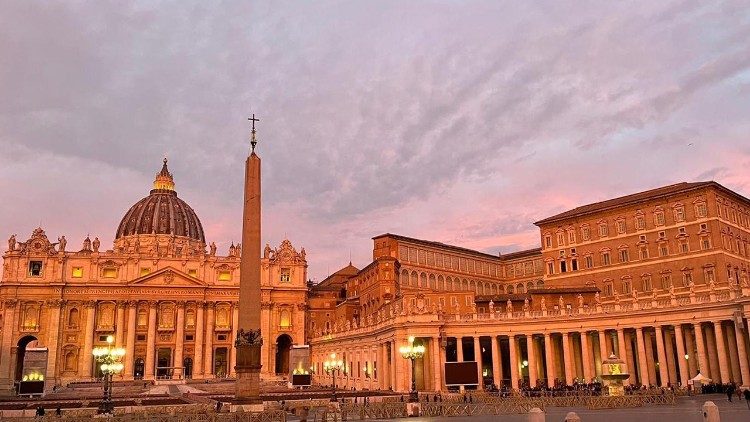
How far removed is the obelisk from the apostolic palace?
27171 millimetres

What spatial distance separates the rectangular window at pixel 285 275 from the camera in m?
104

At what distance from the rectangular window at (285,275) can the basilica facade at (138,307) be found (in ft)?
0.55

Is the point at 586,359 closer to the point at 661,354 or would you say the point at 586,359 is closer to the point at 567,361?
the point at 567,361

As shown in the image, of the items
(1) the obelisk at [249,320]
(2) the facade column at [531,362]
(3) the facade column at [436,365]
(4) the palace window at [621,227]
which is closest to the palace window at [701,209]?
(4) the palace window at [621,227]

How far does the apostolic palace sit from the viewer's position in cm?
5244

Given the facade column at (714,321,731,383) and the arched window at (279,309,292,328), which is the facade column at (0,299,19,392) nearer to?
the arched window at (279,309,292,328)

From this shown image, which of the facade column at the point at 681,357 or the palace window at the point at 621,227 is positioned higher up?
the palace window at the point at 621,227

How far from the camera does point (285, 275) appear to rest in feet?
341

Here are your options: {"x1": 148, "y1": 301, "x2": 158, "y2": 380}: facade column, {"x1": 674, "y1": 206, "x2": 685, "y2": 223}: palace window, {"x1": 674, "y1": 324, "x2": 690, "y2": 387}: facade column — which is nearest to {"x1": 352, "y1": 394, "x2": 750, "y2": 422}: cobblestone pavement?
{"x1": 674, "y1": 324, "x2": 690, "y2": 387}: facade column

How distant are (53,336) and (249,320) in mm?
73530

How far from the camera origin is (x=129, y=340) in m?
91.8

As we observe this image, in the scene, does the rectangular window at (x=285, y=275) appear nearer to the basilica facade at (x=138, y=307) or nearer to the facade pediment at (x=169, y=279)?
the basilica facade at (x=138, y=307)

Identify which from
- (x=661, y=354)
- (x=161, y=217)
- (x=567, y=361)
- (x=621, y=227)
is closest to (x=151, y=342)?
(x=161, y=217)

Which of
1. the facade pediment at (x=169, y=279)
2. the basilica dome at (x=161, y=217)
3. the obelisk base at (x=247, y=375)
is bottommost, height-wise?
the obelisk base at (x=247, y=375)
